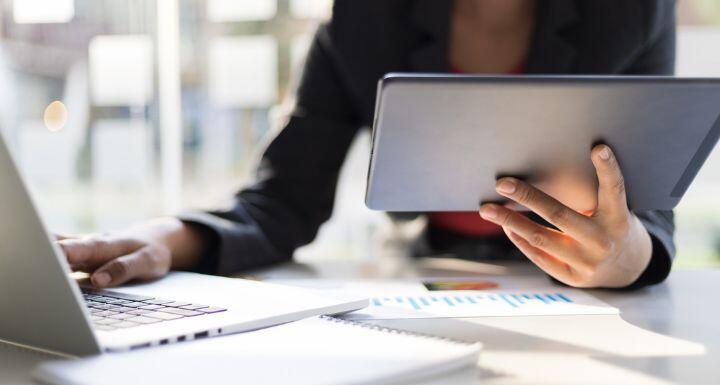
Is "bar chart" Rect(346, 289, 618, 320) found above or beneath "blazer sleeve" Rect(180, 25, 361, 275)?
beneath

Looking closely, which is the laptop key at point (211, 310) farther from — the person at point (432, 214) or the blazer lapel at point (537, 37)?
the blazer lapel at point (537, 37)

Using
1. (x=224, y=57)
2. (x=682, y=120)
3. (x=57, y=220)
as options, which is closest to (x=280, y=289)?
(x=682, y=120)

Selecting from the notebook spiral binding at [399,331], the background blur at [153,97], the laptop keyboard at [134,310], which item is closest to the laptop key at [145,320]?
the laptop keyboard at [134,310]

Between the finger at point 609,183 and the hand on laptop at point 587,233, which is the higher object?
the finger at point 609,183

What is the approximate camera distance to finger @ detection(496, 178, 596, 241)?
2.43 feet

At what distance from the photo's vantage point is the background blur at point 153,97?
2764mm

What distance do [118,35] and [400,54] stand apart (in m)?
1.91

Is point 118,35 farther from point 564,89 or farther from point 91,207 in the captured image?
point 564,89

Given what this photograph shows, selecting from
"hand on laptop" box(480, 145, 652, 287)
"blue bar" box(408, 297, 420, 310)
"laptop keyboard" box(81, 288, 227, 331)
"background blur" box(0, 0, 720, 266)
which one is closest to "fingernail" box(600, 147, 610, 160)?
"hand on laptop" box(480, 145, 652, 287)

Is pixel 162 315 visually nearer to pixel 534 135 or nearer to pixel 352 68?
pixel 534 135

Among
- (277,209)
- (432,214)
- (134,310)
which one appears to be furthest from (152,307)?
(432,214)

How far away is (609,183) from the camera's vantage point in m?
0.73

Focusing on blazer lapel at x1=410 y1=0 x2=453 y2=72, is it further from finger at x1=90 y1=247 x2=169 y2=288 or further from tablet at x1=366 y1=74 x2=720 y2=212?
finger at x1=90 y1=247 x2=169 y2=288

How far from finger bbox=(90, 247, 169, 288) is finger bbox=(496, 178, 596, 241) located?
0.39 metres
